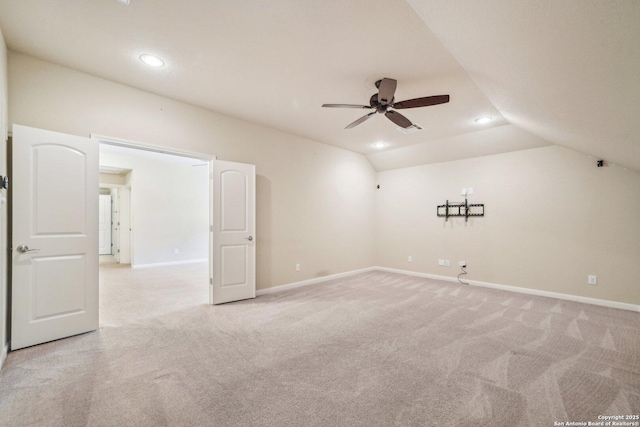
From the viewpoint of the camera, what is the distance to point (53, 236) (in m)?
2.69

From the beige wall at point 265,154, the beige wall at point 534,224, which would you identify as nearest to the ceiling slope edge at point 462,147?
Result: the beige wall at point 534,224

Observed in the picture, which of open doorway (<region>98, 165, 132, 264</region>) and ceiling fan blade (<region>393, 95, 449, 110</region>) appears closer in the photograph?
ceiling fan blade (<region>393, 95, 449, 110</region>)

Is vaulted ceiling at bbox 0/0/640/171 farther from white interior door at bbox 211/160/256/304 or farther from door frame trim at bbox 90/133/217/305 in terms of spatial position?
white interior door at bbox 211/160/256/304

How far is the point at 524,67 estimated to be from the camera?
6.53 feet

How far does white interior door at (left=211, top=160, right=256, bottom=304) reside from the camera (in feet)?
12.7

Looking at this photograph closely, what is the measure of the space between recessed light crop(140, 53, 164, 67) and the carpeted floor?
110 inches

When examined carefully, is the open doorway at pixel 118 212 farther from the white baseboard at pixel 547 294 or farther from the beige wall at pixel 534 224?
the white baseboard at pixel 547 294

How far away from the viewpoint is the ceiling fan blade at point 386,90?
288 cm

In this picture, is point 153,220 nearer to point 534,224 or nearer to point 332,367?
point 332,367

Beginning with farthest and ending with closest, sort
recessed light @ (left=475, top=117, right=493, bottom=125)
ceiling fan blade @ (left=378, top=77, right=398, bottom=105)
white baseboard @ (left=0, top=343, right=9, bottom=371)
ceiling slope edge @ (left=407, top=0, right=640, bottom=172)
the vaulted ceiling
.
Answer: recessed light @ (left=475, top=117, right=493, bottom=125) → ceiling fan blade @ (left=378, top=77, right=398, bottom=105) → white baseboard @ (left=0, top=343, right=9, bottom=371) → the vaulted ceiling → ceiling slope edge @ (left=407, top=0, right=640, bottom=172)

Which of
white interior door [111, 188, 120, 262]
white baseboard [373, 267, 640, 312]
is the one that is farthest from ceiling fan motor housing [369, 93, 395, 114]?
white interior door [111, 188, 120, 262]

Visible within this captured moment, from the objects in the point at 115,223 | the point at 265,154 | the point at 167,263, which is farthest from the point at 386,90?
the point at 115,223

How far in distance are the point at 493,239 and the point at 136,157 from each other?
8.44 m

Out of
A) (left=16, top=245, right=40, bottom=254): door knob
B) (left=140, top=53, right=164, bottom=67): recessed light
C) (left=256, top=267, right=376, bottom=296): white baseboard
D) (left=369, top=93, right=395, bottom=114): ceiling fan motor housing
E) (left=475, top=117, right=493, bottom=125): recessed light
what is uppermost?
(left=140, top=53, right=164, bottom=67): recessed light
